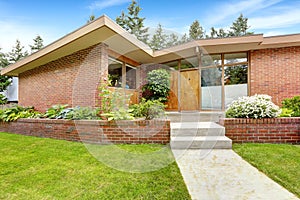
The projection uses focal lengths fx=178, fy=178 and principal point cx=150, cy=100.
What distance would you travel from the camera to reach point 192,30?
1859 centimetres

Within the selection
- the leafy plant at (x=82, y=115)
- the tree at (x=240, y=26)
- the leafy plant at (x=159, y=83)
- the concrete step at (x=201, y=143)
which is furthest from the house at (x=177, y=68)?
the tree at (x=240, y=26)

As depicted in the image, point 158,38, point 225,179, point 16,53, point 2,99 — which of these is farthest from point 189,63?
point 16,53

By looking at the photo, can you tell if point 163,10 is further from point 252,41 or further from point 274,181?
point 274,181

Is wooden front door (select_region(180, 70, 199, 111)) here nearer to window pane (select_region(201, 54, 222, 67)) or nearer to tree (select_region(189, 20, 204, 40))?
window pane (select_region(201, 54, 222, 67))

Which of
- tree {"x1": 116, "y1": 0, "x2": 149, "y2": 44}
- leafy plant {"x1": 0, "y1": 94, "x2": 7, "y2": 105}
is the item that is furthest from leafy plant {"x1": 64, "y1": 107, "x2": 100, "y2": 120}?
tree {"x1": 116, "y1": 0, "x2": 149, "y2": 44}

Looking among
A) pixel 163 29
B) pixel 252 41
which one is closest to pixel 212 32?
pixel 163 29

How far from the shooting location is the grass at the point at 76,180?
1.85 metres

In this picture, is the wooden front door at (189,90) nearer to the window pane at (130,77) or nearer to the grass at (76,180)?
the window pane at (130,77)

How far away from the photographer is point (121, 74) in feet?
23.0

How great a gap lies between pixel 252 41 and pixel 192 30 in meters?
14.0

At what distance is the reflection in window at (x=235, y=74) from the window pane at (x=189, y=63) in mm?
1201

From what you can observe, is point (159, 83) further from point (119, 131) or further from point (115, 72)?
point (119, 131)

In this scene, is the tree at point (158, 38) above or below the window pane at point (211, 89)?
above

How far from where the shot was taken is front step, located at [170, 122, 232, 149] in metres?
3.43
